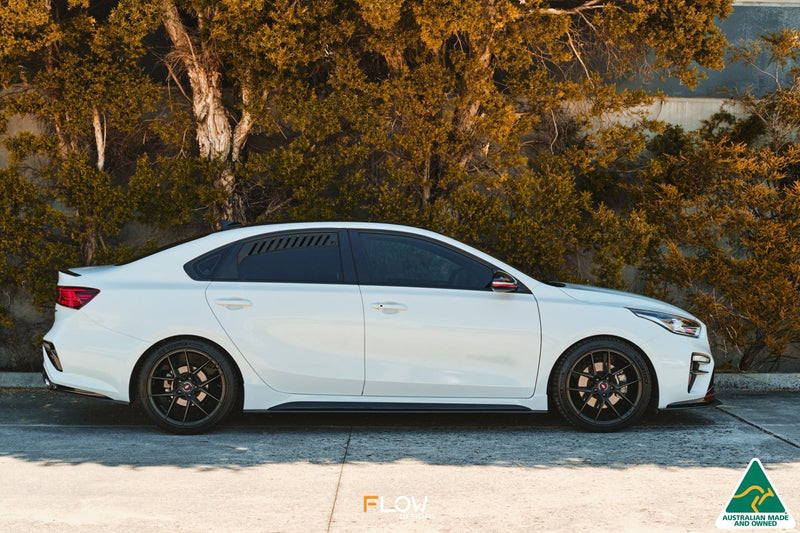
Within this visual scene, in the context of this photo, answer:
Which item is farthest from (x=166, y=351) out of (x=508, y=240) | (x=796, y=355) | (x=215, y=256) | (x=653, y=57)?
(x=796, y=355)

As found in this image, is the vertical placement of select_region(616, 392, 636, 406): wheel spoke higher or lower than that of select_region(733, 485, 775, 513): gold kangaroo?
higher

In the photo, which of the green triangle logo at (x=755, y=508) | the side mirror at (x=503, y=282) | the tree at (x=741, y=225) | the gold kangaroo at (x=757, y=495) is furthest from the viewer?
the tree at (x=741, y=225)

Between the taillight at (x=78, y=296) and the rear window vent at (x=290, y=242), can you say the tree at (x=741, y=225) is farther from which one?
the taillight at (x=78, y=296)

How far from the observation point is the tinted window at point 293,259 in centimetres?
768

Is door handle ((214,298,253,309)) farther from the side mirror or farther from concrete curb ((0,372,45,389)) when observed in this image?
concrete curb ((0,372,45,389))

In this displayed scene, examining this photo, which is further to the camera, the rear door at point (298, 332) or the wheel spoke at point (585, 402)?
the wheel spoke at point (585, 402)

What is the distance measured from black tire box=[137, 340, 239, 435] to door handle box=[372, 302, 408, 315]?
3.91ft

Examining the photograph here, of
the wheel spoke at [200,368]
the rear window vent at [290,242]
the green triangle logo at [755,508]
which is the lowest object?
the green triangle logo at [755,508]

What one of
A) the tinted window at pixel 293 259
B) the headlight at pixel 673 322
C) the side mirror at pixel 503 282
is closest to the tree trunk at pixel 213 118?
the tinted window at pixel 293 259

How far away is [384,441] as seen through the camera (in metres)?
7.44

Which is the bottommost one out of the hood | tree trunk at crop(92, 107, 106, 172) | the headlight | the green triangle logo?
the green triangle logo

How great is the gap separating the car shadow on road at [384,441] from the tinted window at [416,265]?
3.89 feet

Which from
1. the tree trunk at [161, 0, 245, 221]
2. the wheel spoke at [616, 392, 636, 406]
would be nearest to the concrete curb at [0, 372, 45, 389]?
the tree trunk at [161, 0, 245, 221]

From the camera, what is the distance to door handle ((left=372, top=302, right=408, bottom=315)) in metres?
7.50
